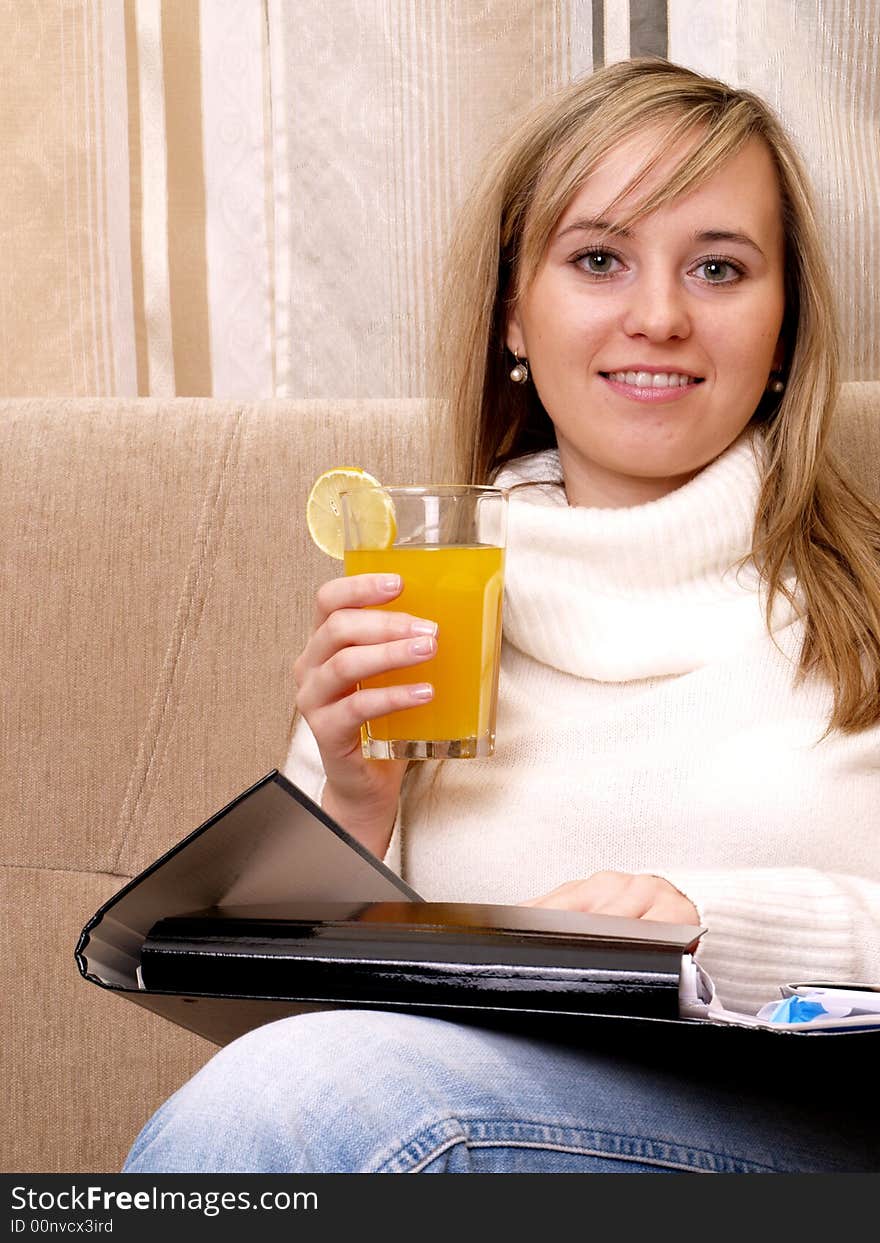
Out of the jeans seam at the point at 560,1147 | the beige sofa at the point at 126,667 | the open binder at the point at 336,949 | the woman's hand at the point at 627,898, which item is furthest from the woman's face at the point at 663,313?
the jeans seam at the point at 560,1147

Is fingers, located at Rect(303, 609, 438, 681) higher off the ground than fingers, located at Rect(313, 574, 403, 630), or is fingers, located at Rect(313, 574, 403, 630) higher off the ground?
fingers, located at Rect(313, 574, 403, 630)

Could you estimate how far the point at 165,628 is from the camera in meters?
1.47

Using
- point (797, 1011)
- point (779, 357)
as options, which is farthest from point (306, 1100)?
point (779, 357)

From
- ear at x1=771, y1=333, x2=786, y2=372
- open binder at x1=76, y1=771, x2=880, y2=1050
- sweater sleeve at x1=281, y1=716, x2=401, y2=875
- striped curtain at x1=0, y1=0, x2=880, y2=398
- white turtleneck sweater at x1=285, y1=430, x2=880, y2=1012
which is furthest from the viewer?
striped curtain at x1=0, y1=0, x2=880, y2=398

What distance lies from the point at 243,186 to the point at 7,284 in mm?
365

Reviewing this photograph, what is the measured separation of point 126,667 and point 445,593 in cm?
59

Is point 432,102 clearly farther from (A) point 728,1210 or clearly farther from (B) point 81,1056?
(A) point 728,1210

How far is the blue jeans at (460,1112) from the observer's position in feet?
2.13

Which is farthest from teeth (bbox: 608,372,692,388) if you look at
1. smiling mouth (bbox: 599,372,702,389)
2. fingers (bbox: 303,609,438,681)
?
fingers (bbox: 303,609,438,681)

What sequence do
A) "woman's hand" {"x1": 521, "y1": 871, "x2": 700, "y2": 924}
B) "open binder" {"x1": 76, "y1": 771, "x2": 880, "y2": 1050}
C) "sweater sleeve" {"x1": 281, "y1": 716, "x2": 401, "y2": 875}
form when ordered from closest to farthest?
1. "open binder" {"x1": 76, "y1": 771, "x2": 880, "y2": 1050}
2. "woman's hand" {"x1": 521, "y1": 871, "x2": 700, "y2": 924}
3. "sweater sleeve" {"x1": 281, "y1": 716, "x2": 401, "y2": 875}

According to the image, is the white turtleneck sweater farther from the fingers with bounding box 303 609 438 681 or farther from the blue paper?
the blue paper

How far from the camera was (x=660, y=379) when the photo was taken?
123cm

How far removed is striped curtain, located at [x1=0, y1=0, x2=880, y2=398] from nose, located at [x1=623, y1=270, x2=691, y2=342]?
1.75ft

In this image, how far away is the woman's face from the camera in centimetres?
122
